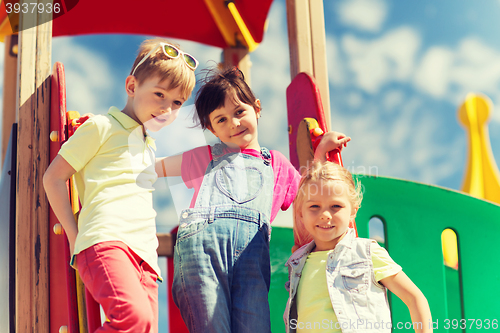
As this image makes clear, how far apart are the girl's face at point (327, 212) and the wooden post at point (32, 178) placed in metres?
1.19

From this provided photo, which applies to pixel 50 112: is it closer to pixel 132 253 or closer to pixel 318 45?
pixel 132 253

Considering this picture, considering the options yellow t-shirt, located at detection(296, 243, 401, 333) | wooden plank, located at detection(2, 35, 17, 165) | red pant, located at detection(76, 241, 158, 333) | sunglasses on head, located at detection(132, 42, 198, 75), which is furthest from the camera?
wooden plank, located at detection(2, 35, 17, 165)

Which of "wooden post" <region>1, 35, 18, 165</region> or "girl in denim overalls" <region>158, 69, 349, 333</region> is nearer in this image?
"girl in denim overalls" <region>158, 69, 349, 333</region>

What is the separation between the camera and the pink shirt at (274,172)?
1736mm

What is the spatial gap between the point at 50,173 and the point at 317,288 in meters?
1.04

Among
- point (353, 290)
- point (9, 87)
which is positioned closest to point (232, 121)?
point (353, 290)

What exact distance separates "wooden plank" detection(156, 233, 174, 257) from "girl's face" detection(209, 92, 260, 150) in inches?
46.6

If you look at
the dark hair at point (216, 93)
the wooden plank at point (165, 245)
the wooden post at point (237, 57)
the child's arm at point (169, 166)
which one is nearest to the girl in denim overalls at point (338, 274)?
the dark hair at point (216, 93)

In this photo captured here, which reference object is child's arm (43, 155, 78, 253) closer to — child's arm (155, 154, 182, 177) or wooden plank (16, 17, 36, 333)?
child's arm (155, 154, 182, 177)

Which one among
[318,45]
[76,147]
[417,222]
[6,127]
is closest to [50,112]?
[76,147]

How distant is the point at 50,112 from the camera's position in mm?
1984

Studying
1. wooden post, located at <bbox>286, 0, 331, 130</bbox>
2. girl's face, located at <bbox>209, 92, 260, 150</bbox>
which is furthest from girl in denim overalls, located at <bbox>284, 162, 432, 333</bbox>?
wooden post, located at <bbox>286, 0, 331, 130</bbox>

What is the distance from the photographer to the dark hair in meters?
1.72

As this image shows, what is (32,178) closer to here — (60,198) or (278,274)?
(60,198)
